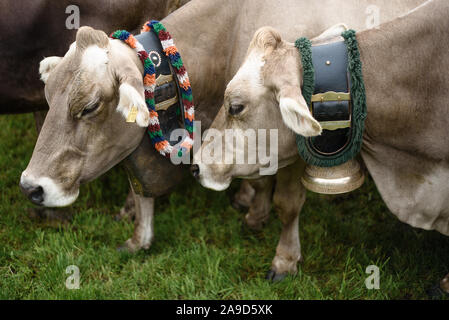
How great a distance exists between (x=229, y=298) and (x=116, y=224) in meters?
1.28

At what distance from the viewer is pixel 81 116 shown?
2783 mm

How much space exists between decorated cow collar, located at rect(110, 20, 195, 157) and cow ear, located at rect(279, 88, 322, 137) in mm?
825

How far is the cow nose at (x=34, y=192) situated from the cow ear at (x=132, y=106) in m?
0.71

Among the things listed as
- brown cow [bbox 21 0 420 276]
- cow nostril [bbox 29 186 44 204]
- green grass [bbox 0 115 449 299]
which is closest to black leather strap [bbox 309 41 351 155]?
brown cow [bbox 21 0 420 276]

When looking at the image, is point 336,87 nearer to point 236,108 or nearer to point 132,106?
point 236,108

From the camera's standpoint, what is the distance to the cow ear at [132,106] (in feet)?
8.34

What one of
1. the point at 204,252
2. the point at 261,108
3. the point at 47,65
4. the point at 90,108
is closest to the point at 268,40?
the point at 261,108

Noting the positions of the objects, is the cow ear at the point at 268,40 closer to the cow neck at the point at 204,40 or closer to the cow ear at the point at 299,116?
the cow ear at the point at 299,116

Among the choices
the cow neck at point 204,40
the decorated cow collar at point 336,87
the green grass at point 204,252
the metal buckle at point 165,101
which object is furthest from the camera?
the green grass at point 204,252

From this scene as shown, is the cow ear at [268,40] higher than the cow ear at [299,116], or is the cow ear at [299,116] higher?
the cow ear at [268,40]

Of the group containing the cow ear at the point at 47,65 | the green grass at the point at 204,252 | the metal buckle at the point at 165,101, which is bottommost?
the green grass at the point at 204,252

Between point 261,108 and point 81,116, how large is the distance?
99 cm

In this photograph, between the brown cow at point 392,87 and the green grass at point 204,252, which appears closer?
the brown cow at point 392,87

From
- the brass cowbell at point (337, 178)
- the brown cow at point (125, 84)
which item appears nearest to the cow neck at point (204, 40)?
the brown cow at point (125, 84)
